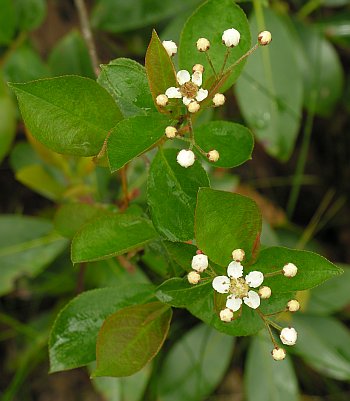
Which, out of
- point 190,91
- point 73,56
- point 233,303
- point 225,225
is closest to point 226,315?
point 233,303

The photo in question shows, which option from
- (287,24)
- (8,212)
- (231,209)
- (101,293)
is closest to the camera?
(231,209)

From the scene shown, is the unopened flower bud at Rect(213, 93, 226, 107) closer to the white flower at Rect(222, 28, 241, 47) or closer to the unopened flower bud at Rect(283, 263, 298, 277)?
the white flower at Rect(222, 28, 241, 47)

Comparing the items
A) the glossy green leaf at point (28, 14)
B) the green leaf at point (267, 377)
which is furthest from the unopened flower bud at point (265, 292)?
the glossy green leaf at point (28, 14)

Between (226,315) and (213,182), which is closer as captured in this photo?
(226,315)

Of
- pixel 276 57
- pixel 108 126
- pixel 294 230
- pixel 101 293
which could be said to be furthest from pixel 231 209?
pixel 294 230

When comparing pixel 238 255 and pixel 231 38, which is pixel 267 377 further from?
pixel 231 38

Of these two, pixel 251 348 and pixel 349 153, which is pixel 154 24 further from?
pixel 251 348

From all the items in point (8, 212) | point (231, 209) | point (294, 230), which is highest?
point (231, 209)
